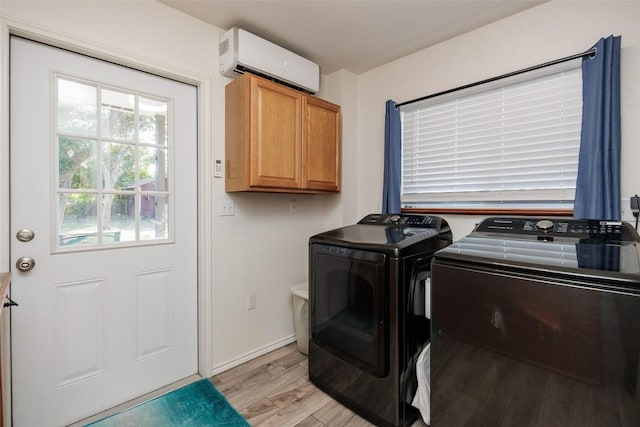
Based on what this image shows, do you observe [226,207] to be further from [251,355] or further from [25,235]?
[251,355]

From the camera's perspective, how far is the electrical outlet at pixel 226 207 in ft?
6.74

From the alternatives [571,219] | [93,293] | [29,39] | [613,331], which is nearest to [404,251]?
[613,331]

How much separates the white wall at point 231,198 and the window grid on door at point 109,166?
0.23m

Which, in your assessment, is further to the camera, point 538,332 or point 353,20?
point 353,20

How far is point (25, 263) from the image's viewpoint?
1442mm

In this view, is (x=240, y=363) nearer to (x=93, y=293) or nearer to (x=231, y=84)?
(x=93, y=293)

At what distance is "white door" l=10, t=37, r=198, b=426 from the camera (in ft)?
4.79

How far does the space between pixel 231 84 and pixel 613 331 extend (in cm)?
224

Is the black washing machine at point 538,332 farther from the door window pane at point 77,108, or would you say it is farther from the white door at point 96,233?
the door window pane at point 77,108

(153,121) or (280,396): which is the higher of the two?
(153,121)

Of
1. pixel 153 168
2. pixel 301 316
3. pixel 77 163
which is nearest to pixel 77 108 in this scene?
pixel 77 163

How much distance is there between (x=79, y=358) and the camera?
5.24 feet

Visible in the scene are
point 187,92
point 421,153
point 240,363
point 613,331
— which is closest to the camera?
point 613,331

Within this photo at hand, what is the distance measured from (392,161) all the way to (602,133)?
122 centimetres
